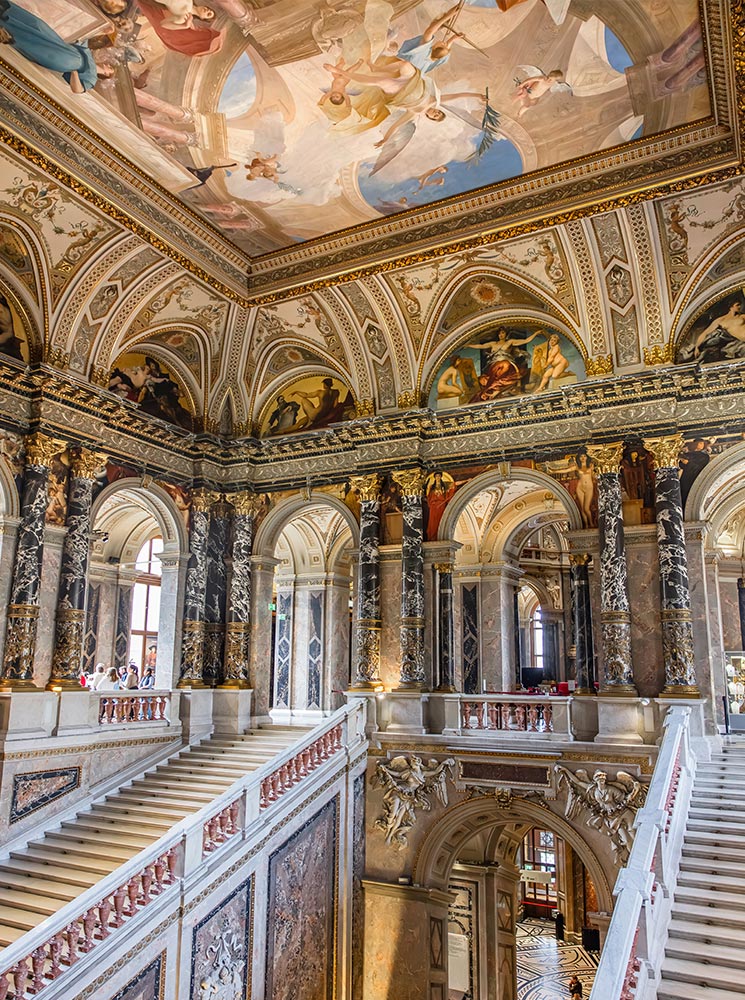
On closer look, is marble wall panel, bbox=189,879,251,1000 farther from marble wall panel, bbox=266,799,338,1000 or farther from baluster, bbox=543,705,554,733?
baluster, bbox=543,705,554,733

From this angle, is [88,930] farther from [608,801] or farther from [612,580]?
[612,580]

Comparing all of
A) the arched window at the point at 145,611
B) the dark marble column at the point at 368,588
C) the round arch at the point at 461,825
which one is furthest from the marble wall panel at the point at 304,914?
the arched window at the point at 145,611

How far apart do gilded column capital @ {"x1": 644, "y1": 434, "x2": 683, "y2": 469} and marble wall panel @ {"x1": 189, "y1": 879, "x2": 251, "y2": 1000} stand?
891cm

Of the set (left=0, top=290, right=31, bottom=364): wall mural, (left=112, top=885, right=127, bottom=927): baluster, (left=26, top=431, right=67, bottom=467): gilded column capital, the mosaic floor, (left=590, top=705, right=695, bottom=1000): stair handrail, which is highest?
(left=0, top=290, right=31, bottom=364): wall mural

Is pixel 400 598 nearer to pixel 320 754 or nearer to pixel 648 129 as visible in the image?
pixel 320 754

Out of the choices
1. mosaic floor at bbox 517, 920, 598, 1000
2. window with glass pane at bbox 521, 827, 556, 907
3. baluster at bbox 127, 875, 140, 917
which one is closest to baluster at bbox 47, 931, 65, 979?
baluster at bbox 127, 875, 140, 917

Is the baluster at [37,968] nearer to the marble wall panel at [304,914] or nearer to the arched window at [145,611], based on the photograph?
the marble wall panel at [304,914]

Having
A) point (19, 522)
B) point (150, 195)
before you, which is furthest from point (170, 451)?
point (150, 195)

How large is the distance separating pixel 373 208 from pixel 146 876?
10.2 m

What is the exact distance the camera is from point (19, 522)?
12.9 m

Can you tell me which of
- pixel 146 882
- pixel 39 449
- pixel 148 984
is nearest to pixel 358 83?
pixel 39 449

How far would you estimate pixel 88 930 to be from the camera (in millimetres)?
8234

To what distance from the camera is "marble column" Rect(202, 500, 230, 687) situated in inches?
639

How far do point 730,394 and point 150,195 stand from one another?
32.0 feet
